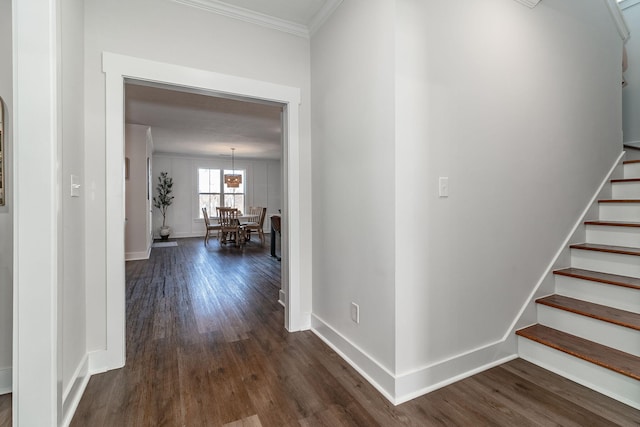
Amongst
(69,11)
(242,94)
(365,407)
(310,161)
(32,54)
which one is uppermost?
(69,11)

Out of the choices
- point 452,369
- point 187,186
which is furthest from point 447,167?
point 187,186

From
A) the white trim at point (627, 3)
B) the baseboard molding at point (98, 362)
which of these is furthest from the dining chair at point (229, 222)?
the white trim at point (627, 3)

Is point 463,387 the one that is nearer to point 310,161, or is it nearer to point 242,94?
point 310,161

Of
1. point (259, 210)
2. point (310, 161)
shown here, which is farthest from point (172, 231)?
point (310, 161)

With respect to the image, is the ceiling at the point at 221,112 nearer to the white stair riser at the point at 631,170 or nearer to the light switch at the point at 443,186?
the light switch at the point at 443,186

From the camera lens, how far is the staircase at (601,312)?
1648mm

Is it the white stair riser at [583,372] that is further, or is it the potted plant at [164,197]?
the potted plant at [164,197]

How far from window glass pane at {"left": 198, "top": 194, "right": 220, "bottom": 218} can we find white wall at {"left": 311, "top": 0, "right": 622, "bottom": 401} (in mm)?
7793

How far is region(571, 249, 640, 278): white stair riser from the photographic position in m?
2.05

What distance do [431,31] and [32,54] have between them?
6.28 ft

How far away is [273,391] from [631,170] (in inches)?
145

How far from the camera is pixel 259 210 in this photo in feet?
26.5

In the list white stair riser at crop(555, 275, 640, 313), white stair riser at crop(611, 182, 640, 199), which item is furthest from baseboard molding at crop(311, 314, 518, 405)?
white stair riser at crop(611, 182, 640, 199)

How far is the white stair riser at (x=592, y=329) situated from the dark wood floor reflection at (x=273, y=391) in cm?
37
